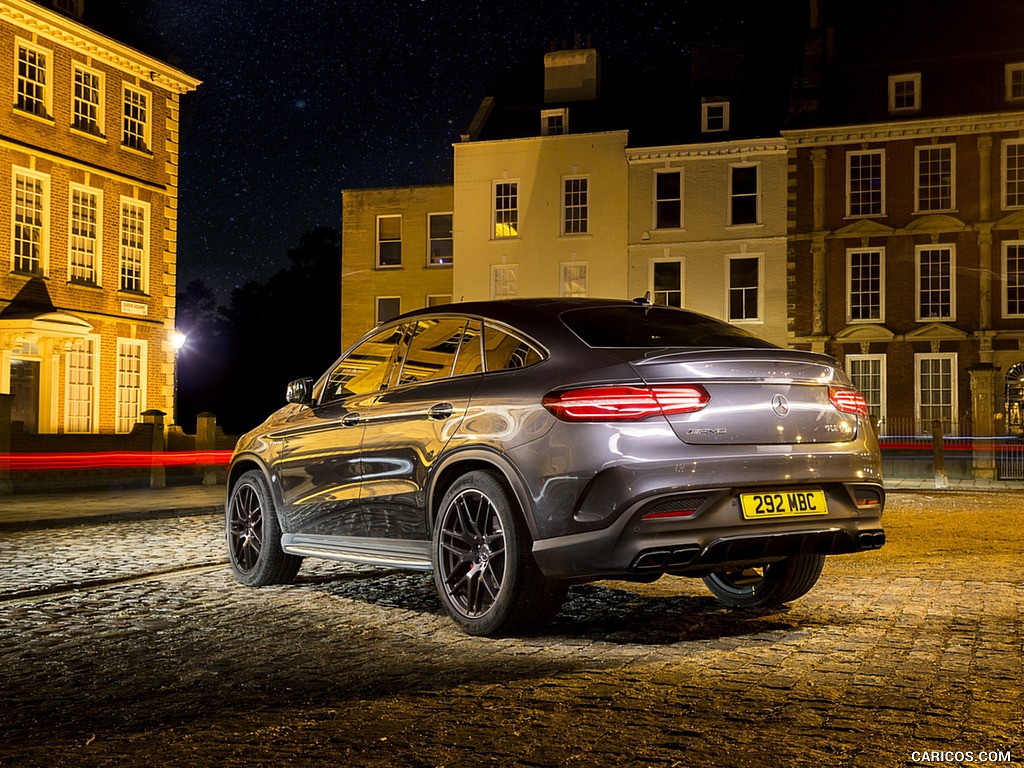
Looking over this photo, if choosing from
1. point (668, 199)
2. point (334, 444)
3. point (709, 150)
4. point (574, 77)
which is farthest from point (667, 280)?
point (334, 444)

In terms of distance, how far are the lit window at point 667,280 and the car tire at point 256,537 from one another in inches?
1226

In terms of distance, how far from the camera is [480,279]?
4100cm

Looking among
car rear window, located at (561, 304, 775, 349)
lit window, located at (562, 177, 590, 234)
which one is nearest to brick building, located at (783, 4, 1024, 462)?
lit window, located at (562, 177, 590, 234)

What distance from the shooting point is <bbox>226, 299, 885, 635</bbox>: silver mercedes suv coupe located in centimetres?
556

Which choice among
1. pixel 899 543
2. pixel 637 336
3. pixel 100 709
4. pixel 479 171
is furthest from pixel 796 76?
pixel 100 709

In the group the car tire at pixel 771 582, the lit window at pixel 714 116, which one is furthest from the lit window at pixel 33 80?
the car tire at pixel 771 582

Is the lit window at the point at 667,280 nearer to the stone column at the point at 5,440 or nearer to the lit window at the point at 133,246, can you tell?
the lit window at the point at 133,246

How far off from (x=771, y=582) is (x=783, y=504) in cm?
127

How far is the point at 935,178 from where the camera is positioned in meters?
36.0

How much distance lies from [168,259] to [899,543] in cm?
2717

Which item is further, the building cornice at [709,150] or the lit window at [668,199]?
the lit window at [668,199]

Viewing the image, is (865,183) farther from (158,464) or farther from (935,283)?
(158,464)

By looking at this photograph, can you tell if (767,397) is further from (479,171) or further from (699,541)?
(479,171)

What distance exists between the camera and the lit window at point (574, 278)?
39812 millimetres
